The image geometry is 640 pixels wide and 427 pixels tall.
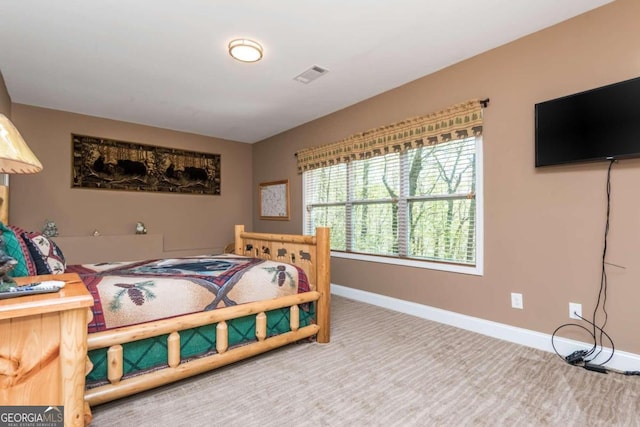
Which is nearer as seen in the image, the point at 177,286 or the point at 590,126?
the point at 177,286

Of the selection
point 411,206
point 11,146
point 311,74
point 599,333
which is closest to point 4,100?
point 11,146

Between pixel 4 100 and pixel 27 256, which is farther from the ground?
pixel 4 100

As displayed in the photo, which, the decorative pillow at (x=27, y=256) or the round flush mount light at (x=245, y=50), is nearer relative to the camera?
the decorative pillow at (x=27, y=256)

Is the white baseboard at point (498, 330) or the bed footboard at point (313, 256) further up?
the bed footboard at point (313, 256)

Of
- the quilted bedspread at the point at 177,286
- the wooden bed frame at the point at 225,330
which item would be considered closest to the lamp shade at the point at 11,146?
the quilted bedspread at the point at 177,286

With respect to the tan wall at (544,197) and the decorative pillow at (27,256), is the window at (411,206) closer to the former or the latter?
the tan wall at (544,197)

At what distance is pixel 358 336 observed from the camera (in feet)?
8.92

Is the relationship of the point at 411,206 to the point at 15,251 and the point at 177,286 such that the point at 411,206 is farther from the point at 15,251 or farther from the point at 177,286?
the point at 15,251

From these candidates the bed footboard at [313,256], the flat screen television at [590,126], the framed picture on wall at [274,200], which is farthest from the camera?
the framed picture on wall at [274,200]

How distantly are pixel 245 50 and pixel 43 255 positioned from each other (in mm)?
2059

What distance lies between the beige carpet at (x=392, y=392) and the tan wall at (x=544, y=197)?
18.1 inches

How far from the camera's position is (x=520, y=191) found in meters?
2.56

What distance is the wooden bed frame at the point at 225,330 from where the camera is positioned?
66.4 inches

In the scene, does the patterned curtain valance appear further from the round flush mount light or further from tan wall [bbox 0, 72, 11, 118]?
tan wall [bbox 0, 72, 11, 118]
